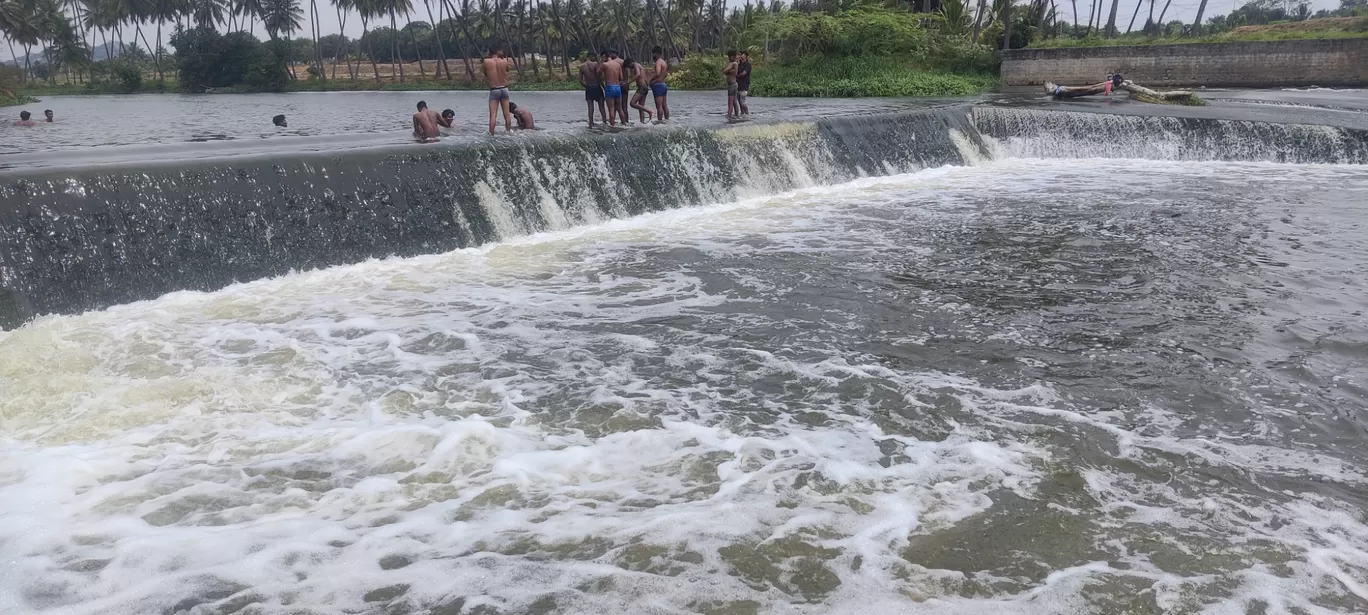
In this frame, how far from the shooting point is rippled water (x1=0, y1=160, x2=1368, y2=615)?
3.30m

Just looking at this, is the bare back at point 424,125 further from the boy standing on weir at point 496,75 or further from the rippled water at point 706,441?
the rippled water at point 706,441

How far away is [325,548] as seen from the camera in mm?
3523

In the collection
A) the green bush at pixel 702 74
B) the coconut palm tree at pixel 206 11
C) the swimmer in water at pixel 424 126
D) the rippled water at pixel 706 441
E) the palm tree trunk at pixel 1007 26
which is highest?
the coconut palm tree at pixel 206 11

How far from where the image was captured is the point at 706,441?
14.8 ft

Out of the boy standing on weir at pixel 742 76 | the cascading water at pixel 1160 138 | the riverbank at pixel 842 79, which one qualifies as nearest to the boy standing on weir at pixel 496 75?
the boy standing on weir at pixel 742 76

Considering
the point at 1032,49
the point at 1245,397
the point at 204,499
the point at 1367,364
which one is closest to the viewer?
the point at 204,499

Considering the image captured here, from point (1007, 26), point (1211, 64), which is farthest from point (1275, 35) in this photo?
point (1007, 26)

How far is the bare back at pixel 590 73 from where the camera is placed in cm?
1371

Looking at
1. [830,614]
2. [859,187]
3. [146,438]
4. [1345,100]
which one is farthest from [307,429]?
[1345,100]

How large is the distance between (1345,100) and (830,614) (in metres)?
25.0

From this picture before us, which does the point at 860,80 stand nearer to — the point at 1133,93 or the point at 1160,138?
the point at 1133,93

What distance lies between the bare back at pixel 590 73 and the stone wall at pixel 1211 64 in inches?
897

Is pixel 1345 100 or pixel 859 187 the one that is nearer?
pixel 859 187

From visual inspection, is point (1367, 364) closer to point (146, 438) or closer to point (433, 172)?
point (146, 438)
